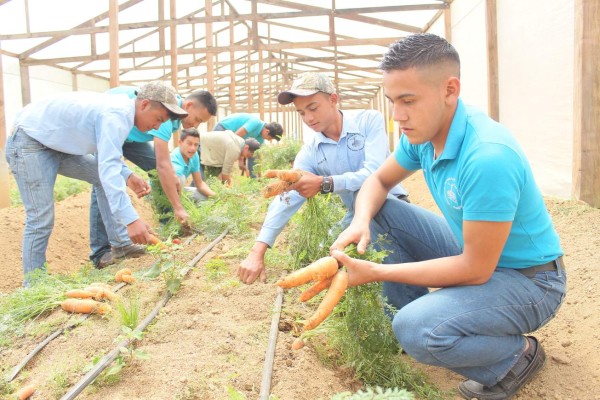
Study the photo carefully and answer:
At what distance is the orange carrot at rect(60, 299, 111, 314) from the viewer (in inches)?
112

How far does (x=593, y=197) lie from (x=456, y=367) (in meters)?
3.07

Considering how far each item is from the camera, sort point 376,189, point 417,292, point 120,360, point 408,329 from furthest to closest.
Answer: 1. point 417,292
2. point 376,189
3. point 120,360
4. point 408,329

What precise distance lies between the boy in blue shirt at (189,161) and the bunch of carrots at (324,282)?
376 cm

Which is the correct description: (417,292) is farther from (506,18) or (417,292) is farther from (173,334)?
(506,18)

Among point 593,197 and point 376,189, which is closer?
point 376,189

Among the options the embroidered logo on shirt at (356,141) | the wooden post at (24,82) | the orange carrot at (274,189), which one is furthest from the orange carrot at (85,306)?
the wooden post at (24,82)

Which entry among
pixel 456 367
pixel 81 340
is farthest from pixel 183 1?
pixel 456 367

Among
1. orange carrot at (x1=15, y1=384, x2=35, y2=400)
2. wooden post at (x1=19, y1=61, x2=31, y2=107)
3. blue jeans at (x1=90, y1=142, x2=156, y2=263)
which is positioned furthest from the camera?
wooden post at (x1=19, y1=61, x2=31, y2=107)

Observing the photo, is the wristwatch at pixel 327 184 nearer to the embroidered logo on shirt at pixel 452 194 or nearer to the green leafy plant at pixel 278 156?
the embroidered logo on shirt at pixel 452 194

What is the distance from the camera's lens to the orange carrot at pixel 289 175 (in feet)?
9.02

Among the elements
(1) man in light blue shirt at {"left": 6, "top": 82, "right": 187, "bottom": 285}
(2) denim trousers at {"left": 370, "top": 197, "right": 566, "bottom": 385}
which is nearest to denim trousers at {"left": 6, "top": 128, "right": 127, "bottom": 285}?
(1) man in light blue shirt at {"left": 6, "top": 82, "right": 187, "bottom": 285}

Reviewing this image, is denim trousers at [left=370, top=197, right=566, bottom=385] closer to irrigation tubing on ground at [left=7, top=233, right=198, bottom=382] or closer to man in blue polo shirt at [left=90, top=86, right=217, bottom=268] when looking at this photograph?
irrigation tubing on ground at [left=7, top=233, right=198, bottom=382]

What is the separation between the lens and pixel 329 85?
316cm

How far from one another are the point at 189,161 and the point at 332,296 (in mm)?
4474
